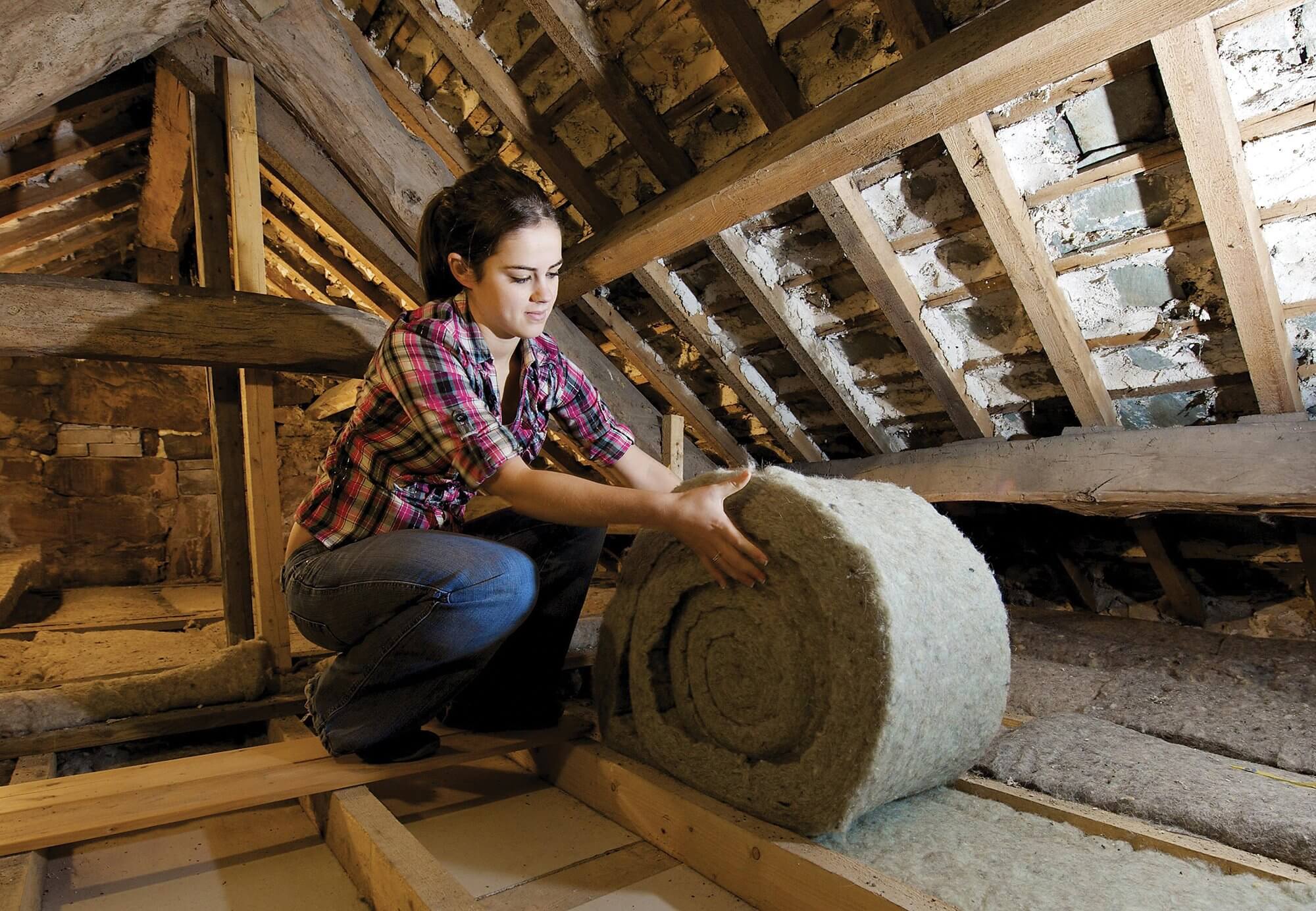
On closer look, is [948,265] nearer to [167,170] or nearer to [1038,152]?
[1038,152]

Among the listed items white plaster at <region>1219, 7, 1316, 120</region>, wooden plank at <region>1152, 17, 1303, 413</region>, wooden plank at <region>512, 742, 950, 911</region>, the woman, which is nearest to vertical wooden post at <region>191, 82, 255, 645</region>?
the woman

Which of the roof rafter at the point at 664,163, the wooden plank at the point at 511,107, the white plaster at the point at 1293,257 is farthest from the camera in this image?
the wooden plank at the point at 511,107

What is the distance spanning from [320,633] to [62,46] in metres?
1.40

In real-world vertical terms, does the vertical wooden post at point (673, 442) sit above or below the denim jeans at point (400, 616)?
above

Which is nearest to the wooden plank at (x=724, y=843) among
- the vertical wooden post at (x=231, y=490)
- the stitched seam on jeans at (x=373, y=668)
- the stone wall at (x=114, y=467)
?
the stitched seam on jeans at (x=373, y=668)

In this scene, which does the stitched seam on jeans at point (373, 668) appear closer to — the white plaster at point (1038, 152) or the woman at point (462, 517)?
the woman at point (462, 517)

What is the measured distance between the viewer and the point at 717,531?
4.21 feet

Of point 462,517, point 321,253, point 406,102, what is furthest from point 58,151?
point 462,517

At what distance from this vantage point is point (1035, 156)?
6.98 ft

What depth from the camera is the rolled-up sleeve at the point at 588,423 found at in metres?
1.86

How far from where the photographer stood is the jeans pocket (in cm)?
151

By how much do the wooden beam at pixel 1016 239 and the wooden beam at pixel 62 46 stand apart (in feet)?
6.00

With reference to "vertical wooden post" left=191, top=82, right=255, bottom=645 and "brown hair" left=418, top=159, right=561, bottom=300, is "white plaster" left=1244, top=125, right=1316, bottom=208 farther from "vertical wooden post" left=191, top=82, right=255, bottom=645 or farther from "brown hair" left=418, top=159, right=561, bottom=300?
"vertical wooden post" left=191, top=82, right=255, bottom=645

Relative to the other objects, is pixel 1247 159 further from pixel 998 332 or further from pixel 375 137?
pixel 375 137
